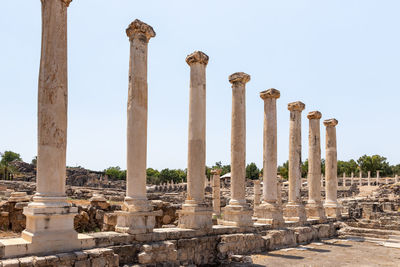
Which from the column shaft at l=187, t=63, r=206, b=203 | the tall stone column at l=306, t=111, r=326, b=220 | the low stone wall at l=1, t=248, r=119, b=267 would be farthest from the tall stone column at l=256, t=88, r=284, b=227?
the low stone wall at l=1, t=248, r=119, b=267

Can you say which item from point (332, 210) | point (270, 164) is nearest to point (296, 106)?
point (270, 164)

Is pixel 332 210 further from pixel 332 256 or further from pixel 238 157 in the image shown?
pixel 238 157

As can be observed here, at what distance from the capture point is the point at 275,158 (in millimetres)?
16203

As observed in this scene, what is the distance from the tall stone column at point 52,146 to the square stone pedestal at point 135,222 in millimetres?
1781

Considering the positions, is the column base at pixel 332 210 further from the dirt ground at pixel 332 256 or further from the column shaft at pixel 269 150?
the column shaft at pixel 269 150

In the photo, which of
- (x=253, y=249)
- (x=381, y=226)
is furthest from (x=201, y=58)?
(x=381, y=226)

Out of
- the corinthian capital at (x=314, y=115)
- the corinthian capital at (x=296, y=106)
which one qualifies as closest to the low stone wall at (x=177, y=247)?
the corinthian capital at (x=296, y=106)

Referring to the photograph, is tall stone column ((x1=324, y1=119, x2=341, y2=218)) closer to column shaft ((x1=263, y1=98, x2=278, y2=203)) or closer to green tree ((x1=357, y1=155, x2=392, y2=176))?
column shaft ((x1=263, y1=98, x2=278, y2=203))

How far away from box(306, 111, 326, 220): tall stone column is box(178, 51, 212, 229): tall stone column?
887cm

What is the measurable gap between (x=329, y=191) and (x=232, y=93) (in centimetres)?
1003

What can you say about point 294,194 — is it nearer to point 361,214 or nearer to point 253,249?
point 253,249

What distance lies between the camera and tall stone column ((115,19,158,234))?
1022 cm

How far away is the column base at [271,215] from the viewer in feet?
49.9

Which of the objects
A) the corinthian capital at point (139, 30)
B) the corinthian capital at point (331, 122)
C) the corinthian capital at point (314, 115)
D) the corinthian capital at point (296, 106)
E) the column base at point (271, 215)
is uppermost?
the corinthian capital at point (139, 30)
